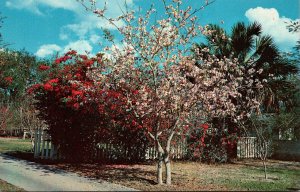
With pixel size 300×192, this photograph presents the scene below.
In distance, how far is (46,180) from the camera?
9.34 metres

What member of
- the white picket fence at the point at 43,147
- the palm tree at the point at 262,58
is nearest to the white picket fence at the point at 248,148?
the palm tree at the point at 262,58

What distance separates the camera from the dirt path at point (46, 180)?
8.38 meters

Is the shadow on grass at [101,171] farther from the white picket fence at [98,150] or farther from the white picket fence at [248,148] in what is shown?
the white picket fence at [248,148]

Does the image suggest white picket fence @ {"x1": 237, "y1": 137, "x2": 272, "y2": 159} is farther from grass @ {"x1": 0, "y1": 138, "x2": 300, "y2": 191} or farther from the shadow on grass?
the shadow on grass

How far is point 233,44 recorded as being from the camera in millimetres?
16016

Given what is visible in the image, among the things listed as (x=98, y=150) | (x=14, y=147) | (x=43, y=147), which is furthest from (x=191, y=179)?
(x=14, y=147)

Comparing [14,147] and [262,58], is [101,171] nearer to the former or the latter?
[262,58]

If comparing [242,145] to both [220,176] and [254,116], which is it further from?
[220,176]

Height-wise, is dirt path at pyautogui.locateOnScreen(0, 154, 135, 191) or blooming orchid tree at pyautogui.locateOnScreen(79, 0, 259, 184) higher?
blooming orchid tree at pyautogui.locateOnScreen(79, 0, 259, 184)

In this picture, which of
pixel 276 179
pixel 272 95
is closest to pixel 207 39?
pixel 272 95

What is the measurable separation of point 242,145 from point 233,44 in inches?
239

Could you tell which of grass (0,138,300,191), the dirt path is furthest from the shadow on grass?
the dirt path

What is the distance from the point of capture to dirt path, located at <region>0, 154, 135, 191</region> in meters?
8.38

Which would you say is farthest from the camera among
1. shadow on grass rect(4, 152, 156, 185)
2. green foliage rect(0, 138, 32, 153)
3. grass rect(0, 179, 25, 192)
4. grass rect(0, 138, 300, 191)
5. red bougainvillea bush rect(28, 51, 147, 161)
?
green foliage rect(0, 138, 32, 153)
